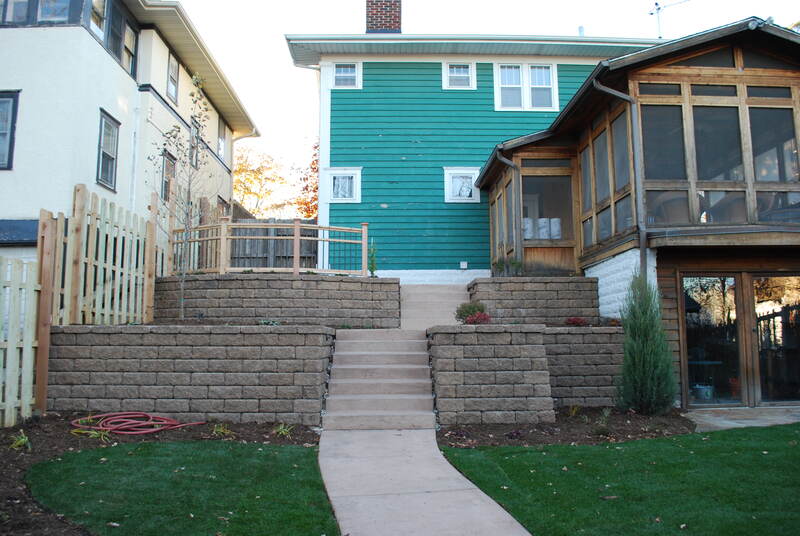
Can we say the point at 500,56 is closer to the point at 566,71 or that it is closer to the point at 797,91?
the point at 566,71

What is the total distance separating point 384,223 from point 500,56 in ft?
17.2

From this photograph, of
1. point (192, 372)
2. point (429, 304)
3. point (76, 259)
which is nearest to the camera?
point (192, 372)

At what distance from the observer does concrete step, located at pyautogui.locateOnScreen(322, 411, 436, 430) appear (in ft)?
21.3

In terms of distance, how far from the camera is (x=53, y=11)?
10.6 meters

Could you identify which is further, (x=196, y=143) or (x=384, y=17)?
(x=384, y=17)

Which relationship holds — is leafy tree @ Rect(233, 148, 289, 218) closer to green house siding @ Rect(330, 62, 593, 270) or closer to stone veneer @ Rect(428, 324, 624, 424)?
green house siding @ Rect(330, 62, 593, 270)

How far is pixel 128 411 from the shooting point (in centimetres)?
660

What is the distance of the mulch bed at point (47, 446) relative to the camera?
3.55 meters

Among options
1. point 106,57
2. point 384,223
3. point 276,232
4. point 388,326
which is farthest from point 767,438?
point 106,57

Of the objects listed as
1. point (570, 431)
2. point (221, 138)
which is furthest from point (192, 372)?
point (221, 138)

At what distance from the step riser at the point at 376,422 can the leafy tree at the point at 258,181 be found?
23356mm

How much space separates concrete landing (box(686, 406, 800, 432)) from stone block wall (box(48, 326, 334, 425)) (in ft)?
15.1

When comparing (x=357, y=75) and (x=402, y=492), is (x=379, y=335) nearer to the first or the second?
(x=402, y=492)

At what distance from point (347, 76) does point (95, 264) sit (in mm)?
8980
